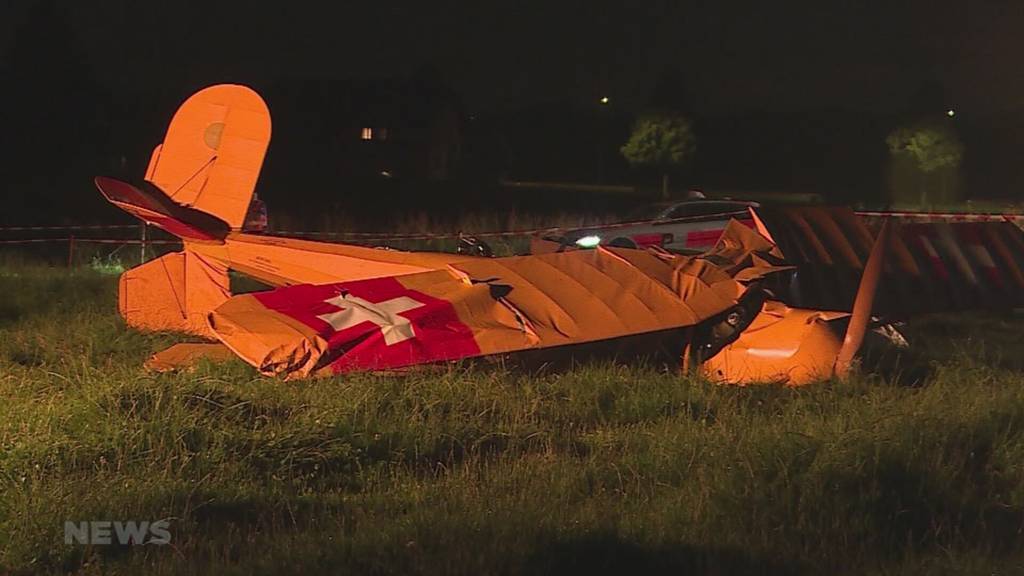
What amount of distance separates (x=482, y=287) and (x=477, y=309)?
305 mm

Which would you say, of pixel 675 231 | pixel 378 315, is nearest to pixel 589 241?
pixel 675 231

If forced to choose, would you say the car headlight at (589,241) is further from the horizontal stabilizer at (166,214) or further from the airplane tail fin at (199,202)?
the horizontal stabilizer at (166,214)

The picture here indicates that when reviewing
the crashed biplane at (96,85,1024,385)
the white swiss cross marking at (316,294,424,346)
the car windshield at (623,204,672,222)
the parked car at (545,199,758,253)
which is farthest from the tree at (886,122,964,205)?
the white swiss cross marking at (316,294,424,346)

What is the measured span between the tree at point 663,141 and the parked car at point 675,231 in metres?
39.6

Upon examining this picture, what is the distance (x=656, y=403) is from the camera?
25.0ft

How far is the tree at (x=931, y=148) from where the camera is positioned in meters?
51.2

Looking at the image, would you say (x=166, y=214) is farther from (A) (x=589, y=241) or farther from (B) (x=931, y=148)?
(B) (x=931, y=148)

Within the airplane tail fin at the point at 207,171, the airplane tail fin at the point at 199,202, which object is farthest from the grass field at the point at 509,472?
the airplane tail fin at the point at 207,171

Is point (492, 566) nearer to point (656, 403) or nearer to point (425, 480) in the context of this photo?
point (425, 480)

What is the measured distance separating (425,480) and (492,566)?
159cm

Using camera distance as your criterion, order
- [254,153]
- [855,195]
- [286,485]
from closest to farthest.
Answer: [286,485], [254,153], [855,195]

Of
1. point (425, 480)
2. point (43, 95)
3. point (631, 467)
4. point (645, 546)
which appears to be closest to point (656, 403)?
point (631, 467)

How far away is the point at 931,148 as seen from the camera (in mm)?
51250

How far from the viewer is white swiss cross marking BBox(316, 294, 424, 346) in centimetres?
747
